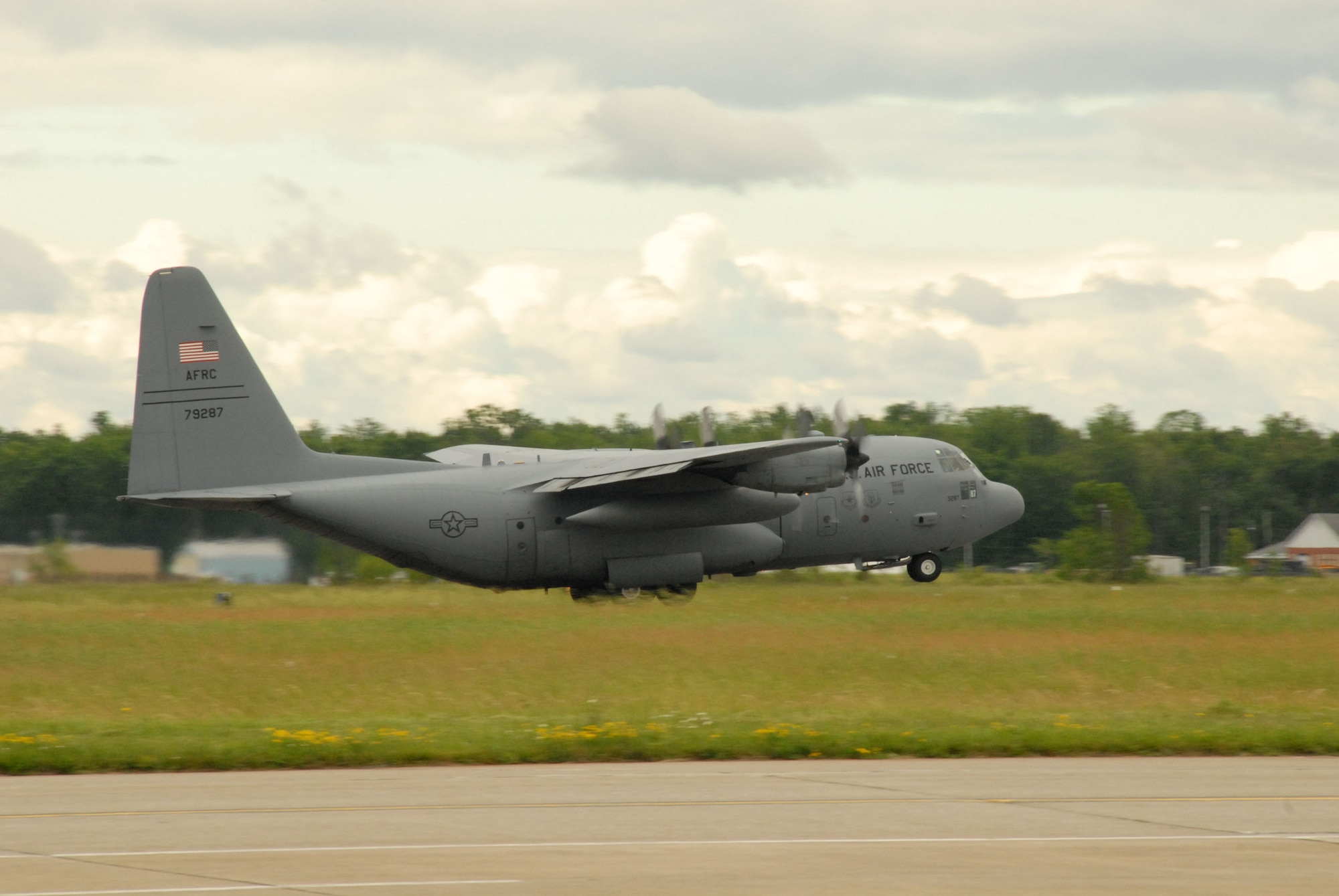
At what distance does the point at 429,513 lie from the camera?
31703 mm

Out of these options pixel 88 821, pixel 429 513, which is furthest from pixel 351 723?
pixel 429 513

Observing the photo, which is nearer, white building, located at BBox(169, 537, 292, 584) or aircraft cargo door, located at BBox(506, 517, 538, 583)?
aircraft cargo door, located at BBox(506, 517, 538, 583)

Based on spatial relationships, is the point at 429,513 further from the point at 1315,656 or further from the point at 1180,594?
the point at 1180,594

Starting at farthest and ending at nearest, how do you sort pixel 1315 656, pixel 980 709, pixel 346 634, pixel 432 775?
1. pixel 346 634
2. pixel 1315 656
3. pixel 980 709
4. pixel 432 775

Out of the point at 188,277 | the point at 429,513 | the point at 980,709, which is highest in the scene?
the point at 188,277

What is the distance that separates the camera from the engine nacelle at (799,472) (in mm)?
32188

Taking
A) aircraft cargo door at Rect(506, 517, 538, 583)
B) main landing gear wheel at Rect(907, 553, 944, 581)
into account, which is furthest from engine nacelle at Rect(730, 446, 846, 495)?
main landing gear wheel at Rect(907, 553, 944, 581)

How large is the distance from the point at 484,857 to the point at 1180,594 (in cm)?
3401

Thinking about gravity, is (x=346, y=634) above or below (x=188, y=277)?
below

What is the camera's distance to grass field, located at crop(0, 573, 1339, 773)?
17062 mm

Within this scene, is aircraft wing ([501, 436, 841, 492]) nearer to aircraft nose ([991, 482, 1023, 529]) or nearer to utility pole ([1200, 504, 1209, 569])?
aircraft nose ([991, 482, 1023, 529])

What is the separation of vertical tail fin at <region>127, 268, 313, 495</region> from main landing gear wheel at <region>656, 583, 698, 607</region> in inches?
350

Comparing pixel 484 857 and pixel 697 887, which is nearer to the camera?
pixel 697 887

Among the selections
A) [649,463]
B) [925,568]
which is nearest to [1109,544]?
[925,568]
